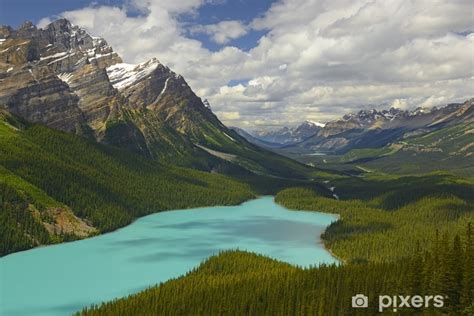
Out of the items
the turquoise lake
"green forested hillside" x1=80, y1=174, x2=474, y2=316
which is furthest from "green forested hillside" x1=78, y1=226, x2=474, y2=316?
the turquoise lake

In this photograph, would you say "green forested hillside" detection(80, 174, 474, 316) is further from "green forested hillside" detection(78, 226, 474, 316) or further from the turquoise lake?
the turquoise lake

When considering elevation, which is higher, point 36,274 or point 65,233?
point 65,233

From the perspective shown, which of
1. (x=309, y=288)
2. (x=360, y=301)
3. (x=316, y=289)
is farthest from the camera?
(x=309, y=288)

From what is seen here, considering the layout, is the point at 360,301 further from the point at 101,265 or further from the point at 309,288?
the point at 101,265

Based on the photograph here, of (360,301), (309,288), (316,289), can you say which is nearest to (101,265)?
(309,288)

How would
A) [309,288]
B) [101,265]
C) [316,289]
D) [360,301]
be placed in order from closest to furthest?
[360,301]
[316,289]
[309,288]
[101,265]

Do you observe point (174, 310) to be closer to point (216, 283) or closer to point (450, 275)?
point (216, 283)

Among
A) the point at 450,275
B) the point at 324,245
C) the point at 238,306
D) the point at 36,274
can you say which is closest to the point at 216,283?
the point at 238,306

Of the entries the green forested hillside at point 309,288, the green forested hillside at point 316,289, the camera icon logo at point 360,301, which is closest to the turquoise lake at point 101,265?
the green forested hillside at point 309,288

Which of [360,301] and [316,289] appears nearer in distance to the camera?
[360,301]
